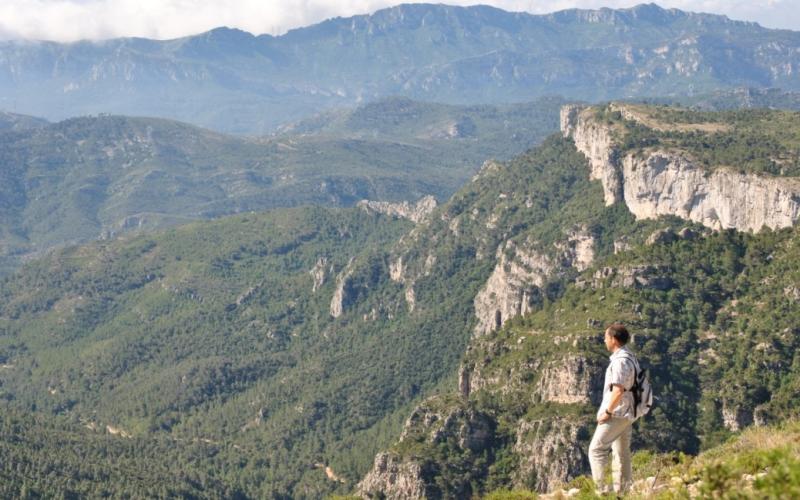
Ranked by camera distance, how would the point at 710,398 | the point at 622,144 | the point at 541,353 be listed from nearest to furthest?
1. the point at 710,398
2. the point at 541,353
3. the point at 622,144

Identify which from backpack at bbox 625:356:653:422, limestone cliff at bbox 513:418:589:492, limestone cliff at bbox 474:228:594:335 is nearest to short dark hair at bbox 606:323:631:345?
backpack at bbox 625:356:653:422

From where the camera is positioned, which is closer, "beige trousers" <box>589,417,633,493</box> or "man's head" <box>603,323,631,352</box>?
"man's head" <box>603,323,631,352</box>

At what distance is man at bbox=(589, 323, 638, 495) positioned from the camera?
2941cm

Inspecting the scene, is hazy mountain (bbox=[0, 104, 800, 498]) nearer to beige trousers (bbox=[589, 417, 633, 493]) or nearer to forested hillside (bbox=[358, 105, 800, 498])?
forested hillside (bbox=[358, 105, 800, 498])

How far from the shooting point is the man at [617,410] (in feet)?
96.5

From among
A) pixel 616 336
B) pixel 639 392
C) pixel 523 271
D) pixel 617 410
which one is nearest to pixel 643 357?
pixel 523 271

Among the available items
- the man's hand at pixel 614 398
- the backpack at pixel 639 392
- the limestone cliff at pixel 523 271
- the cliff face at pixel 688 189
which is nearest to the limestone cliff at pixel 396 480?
the limestone cliff at pixel 523 271

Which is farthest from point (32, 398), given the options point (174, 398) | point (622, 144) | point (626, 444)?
Result: point (626, 444)

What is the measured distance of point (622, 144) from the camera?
508ft

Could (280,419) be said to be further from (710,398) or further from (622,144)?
(710,398)

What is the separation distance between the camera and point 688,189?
136000mm

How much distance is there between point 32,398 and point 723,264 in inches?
5443

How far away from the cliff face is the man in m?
91.1

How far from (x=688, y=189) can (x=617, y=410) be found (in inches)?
4425
